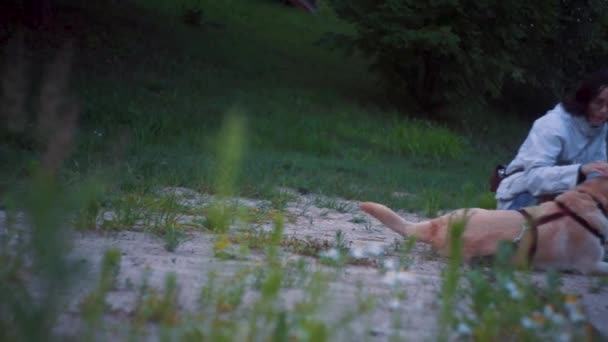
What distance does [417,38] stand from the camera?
47.8ft

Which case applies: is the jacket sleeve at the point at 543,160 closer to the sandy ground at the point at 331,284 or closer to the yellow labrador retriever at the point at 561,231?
the yellow labrador retriever at the point at 561,231

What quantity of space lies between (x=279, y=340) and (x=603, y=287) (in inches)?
87.4

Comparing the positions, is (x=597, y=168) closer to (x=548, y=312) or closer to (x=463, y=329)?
(x=548, y=312)

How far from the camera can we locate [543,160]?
534cm

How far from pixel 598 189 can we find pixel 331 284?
207 cm

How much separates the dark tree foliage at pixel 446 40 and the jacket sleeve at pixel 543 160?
9290 mm

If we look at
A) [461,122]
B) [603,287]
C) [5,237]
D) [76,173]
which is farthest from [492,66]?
[5,237]

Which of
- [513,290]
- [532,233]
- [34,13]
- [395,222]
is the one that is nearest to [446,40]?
[34,13]

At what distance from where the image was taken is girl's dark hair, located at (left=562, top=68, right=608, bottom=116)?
17.0ft

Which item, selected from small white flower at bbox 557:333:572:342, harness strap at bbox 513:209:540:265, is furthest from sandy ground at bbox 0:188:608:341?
small white flower at bbox 557:333:572:342

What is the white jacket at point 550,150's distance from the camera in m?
5.31

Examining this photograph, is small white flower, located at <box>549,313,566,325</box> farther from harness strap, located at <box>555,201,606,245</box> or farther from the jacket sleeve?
the jacket sleeve

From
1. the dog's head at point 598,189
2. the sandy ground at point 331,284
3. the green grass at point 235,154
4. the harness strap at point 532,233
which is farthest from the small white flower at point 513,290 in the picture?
the dog's head at point 598,189

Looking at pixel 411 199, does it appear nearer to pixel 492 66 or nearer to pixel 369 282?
pixel 369 282
